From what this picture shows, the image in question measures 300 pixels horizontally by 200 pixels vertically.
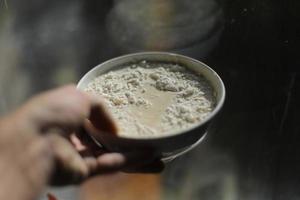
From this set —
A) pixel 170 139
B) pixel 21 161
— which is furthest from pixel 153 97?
pixel 21 161

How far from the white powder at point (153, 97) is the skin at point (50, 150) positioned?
0.04 metres

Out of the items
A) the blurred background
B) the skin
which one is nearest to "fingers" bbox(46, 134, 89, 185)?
the skin

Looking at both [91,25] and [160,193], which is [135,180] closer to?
[160,193]

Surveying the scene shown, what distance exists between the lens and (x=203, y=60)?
914 millimetres

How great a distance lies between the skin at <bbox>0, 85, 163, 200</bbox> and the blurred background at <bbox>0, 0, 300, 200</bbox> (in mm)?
249

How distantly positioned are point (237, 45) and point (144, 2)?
0.26 meters

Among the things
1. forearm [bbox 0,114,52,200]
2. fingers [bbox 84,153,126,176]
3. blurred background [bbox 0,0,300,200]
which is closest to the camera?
forearm [bbox 0,114,52,200]

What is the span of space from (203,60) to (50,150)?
505 millimetres

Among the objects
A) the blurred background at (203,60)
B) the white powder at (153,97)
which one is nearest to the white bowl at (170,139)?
the white powder at (153,97)

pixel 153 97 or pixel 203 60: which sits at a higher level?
pixel 153 97

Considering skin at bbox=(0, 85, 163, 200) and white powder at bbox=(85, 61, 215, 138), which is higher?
skin at bbox=(0, 85, 163, 200)

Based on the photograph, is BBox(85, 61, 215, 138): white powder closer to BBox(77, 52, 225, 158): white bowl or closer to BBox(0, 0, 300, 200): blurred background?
BBox(77, 52, 225, 158): white bowl

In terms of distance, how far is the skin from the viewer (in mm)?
440

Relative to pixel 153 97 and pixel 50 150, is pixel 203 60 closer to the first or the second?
pixel 153 97
